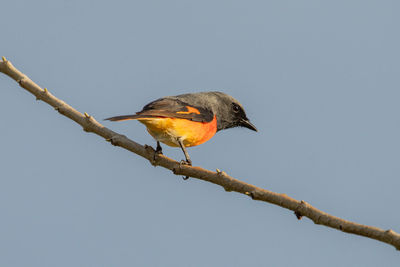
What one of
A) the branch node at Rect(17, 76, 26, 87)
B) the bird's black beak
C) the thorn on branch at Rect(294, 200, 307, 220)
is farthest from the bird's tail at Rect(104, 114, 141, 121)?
the bird's black beak

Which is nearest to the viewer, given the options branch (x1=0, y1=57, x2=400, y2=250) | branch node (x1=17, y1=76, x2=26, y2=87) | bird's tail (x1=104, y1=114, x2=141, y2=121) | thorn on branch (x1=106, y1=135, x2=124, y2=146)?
branch (x1=0, y1=57, x2=400, y2=250)

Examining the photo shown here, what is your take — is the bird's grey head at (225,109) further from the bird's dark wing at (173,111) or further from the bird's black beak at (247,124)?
the bird's dark wing at (173,111)

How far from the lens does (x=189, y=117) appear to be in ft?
23.3

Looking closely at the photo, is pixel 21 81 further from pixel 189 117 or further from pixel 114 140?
pixel 189 117

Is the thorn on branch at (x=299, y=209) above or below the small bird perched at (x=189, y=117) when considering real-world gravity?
below

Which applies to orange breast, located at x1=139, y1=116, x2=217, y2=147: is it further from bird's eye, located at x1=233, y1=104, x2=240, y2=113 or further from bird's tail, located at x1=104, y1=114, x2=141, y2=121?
bird's eye, located at x1=233, y1=104, x2=240, y2=113

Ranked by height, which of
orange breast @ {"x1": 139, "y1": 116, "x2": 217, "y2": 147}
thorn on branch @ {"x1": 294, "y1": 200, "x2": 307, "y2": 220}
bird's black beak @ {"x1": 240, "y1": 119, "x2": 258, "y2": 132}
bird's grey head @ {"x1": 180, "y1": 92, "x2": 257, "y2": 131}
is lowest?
thorn on branch @ {"x1": 294, "y1": 200, "x2": 307, "y2": 220}

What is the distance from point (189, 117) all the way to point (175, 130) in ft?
1.21

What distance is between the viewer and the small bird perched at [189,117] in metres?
6.62

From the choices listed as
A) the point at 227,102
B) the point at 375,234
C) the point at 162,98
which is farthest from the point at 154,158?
the point at 227,102

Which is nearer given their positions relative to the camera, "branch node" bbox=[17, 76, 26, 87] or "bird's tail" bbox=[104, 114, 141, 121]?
"branch node" bbox=[17, 76, 26, 87]

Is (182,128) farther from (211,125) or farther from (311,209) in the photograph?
(311,209)

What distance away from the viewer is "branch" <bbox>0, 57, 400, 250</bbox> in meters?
3.59

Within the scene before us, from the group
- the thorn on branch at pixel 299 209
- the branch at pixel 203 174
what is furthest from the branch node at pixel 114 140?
the thorn on branch at pixel 299 209
